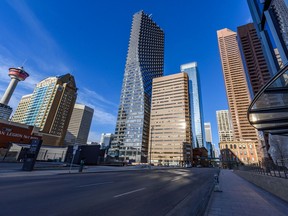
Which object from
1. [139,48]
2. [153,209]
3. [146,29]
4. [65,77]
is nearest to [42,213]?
[153,209]

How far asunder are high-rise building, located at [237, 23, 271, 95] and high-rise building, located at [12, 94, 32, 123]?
612 ft

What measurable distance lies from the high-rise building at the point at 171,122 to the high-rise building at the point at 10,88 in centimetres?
10158

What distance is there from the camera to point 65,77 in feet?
415

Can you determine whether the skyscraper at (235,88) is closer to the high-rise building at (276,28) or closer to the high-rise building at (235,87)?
the high-rise building at (235,87)

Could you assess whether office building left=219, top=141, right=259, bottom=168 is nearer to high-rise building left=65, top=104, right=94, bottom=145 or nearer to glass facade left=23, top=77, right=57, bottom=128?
glass facade left=23, top=77, right=57, bottom=128

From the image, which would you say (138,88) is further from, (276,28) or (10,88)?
(276,28)

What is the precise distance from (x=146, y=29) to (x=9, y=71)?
130 meters

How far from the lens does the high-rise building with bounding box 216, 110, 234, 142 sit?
153 m

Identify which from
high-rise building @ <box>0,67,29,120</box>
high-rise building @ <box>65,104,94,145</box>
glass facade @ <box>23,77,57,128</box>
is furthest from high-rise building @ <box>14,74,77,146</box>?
high-rise building @ <box>65,104,94,145</box>

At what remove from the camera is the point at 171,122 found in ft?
395

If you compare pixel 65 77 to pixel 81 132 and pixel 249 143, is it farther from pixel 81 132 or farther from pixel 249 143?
pixel 249 143

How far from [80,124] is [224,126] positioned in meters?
176

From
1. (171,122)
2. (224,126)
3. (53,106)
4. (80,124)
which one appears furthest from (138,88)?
(224,126)

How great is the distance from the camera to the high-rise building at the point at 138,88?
12015cm
